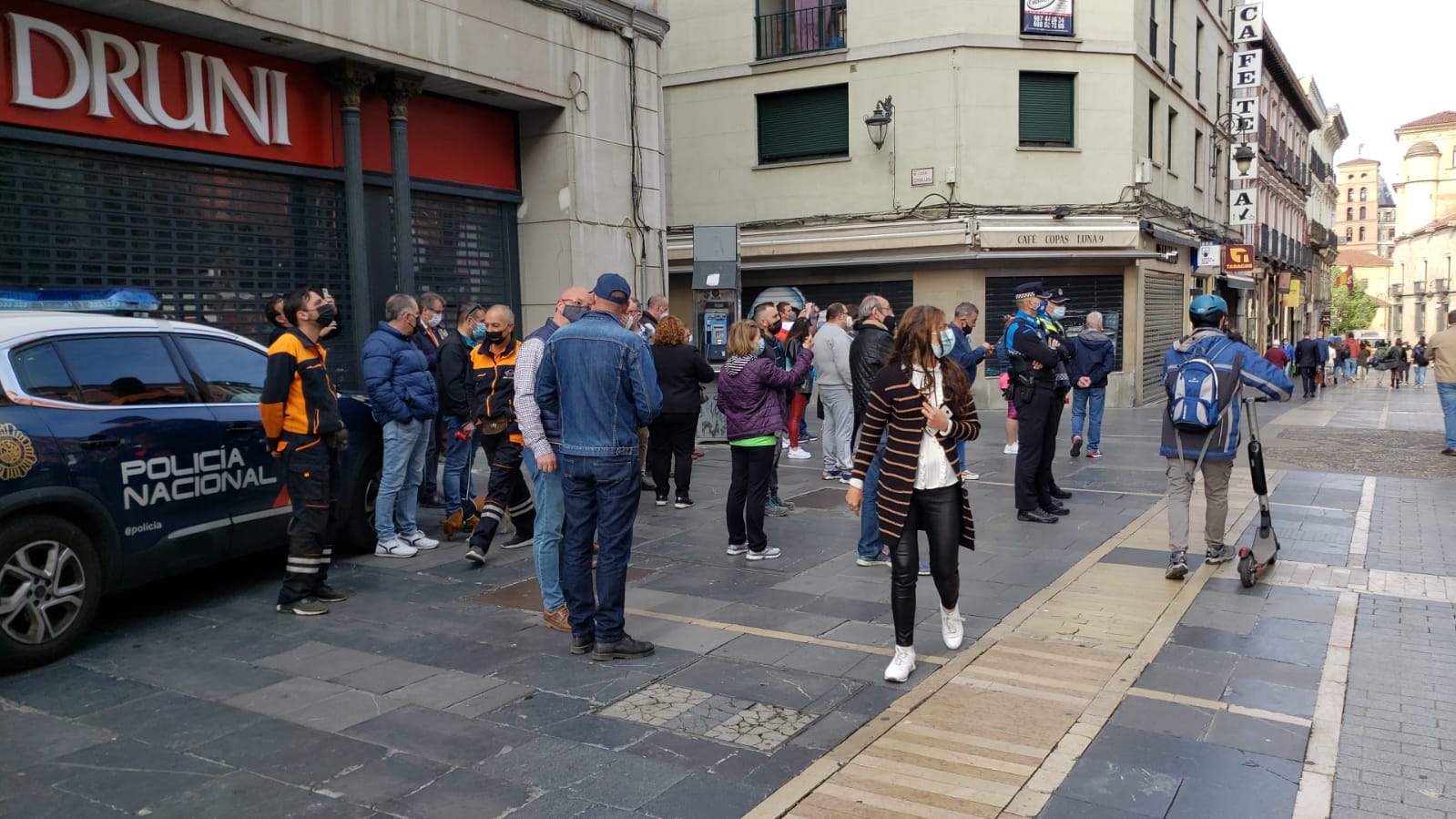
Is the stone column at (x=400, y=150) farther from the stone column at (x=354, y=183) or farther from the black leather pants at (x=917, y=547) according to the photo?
the black leather pants at (x=917, y=547)

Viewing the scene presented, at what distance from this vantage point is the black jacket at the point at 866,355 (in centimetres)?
741

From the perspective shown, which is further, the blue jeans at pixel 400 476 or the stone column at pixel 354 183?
the stone column at pixel 354 183

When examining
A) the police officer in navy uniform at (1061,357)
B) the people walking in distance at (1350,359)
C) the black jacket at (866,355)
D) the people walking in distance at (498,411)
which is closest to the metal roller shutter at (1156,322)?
the police officer in navy uniform at (1061,357)

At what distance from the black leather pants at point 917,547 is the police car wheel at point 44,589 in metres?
4.10

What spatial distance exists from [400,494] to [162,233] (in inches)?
156

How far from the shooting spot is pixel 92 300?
27.6 feet

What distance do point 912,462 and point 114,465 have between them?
4140mm

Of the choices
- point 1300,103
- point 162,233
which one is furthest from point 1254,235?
point 162,233

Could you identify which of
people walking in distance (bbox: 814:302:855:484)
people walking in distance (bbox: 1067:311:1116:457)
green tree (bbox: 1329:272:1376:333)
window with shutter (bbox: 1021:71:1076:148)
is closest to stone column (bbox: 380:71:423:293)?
people walking in distance (bbox: 814:302:855:484)

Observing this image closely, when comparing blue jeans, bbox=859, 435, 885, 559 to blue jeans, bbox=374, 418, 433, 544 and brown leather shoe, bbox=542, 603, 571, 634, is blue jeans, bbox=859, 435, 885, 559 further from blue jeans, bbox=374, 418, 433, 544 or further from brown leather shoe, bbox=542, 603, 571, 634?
blue jeans, bbox=374, 418, 433, 544

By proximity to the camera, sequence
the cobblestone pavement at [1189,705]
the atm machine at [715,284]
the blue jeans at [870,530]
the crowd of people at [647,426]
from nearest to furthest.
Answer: the cobblestone pavement at [1189,705], the crowd of people at [647,426], the blue jeans at [870,530], the atm machine at [715,284]

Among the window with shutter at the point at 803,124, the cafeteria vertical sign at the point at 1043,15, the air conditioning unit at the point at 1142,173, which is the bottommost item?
the air conditioning unit at the point at 1142,173

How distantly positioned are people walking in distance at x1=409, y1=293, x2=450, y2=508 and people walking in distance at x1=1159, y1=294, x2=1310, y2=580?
527cm

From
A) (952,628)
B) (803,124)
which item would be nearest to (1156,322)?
(803,124)
